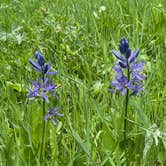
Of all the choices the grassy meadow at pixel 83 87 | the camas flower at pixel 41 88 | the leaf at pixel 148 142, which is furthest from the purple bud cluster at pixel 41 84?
the leaf at pixel 148 142

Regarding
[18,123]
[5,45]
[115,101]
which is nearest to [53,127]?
[18,123]

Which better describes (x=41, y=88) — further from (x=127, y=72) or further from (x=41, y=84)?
(x=127, y=72)

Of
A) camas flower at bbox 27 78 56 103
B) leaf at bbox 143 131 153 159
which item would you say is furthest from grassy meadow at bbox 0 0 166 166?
camas flower at bbox 27 78 56 103

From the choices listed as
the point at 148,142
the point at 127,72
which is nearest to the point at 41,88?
the point at 127,72

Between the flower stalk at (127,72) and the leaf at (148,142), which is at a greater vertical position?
the flower stalk at (127,72)

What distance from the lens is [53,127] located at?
1439 mm

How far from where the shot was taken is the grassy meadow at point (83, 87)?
1379 mm

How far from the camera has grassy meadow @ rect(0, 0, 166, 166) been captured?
4.52 ft

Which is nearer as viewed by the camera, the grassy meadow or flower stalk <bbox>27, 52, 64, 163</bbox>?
flower stalk <bbox>27, 52, 64, 163</bbox>

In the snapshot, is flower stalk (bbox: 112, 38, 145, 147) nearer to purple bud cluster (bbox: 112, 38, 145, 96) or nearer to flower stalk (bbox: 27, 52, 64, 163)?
purple bud cluster (bbox: 112, 38, 145, 96)

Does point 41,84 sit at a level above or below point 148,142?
above

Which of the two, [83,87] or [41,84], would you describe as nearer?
[41,84]

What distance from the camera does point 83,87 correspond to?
5.04 ft

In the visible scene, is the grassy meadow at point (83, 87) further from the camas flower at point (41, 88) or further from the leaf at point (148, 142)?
the camas flower at point (41, 88)
